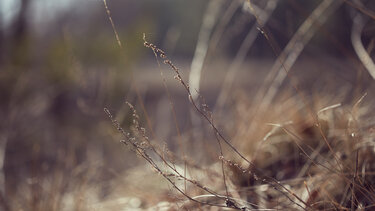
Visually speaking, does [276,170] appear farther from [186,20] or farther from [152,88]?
[186,20]

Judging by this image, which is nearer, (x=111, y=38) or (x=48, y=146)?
Result: (x=48, y=146)

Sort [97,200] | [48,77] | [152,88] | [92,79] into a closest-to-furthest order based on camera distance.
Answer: [97,200]
[48,77]
[92,79]
[152,88]

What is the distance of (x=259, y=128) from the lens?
1.24 meters

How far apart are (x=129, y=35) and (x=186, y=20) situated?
21.7ft

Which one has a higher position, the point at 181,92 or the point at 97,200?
the point at 181,92

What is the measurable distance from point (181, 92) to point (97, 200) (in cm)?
538

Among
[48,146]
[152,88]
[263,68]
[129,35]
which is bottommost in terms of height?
[48,146]

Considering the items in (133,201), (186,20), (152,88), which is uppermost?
Answer: (186,20)

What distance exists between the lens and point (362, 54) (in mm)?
1050

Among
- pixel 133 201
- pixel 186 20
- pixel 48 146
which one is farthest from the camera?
pixel 186 20

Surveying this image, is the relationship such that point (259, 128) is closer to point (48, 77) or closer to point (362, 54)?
point (362, 54)

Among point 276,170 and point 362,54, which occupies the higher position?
point 362,54

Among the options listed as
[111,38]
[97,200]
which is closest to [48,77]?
[111,38]

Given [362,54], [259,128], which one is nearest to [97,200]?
[259,128]
